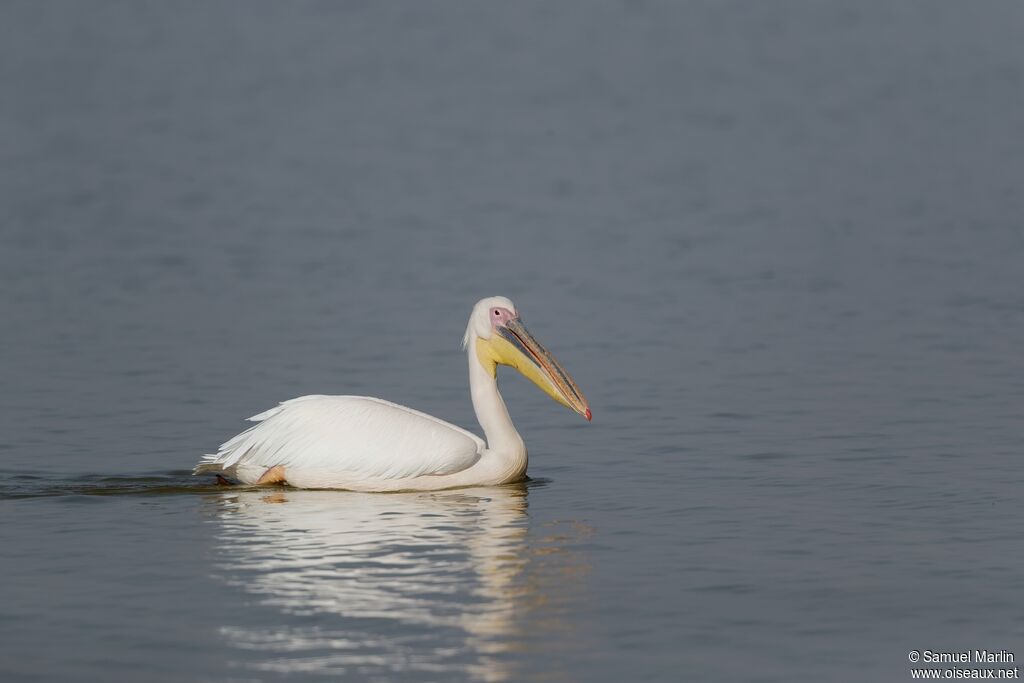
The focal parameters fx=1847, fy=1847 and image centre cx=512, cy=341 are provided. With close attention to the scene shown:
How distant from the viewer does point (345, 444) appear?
28.8 feet

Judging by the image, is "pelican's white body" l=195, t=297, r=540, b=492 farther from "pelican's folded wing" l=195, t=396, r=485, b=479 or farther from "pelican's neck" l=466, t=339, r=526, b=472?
"pelican's neck" l=466, t=339, r=526, b=472

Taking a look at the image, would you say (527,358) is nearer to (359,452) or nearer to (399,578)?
(359,452)

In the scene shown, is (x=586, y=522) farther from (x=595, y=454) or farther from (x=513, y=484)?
(x=595, y=454)

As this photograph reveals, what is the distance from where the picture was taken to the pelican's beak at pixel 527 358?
9438mm

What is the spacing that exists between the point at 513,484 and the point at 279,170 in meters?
15.7

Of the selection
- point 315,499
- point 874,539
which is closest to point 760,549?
point 874,539

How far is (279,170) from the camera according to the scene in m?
24.2

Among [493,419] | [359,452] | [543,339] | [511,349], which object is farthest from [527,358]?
[543,339]

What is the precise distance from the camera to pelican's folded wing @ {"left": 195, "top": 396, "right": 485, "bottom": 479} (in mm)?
8789

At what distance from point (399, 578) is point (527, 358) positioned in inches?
108

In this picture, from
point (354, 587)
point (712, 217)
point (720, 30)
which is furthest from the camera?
point (720, 30)

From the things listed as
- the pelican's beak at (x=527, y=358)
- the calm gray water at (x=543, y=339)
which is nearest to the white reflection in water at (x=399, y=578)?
the calm gray water at (x=543, y=339)

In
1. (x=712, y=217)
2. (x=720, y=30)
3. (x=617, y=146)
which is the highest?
(x=720, y=30)

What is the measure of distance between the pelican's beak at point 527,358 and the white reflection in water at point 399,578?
71cm
